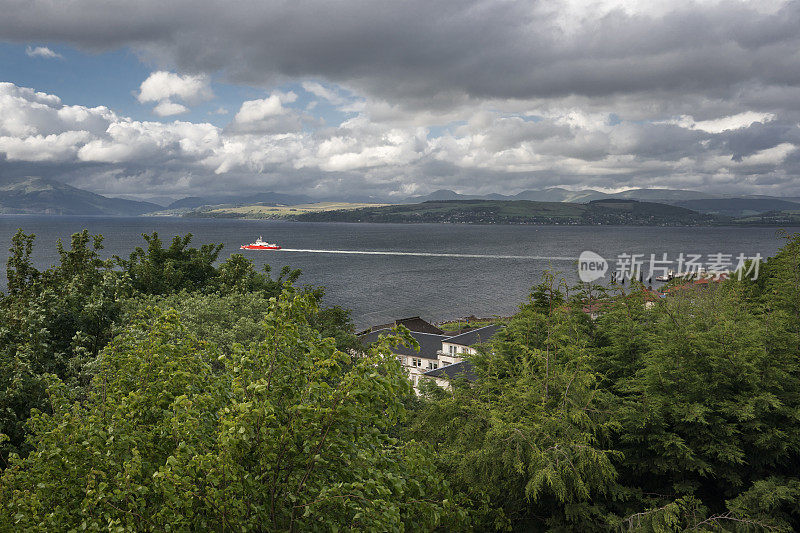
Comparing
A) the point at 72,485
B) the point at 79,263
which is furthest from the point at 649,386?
the point at 79,263

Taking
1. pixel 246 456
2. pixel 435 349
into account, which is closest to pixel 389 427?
pixel 246 456

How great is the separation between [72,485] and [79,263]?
36720 mm

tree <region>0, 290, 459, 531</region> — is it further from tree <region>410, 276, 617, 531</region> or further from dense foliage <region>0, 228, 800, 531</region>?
tree <region>410, 276, 617, 531</region>

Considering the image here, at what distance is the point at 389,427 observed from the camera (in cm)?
1278

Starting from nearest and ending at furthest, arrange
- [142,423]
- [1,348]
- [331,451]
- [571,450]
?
[331,451] → [142,423] → [571,450] → [1,348]

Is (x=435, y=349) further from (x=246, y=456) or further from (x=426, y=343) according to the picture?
(x=246, y=456)

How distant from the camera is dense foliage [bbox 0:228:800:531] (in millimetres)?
7664

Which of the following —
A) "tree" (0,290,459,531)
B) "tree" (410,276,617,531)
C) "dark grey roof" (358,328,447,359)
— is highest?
"tree" (0,290,459,531)

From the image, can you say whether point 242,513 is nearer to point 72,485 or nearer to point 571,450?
point 72,485

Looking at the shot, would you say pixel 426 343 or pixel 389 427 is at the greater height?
pixel 389 427

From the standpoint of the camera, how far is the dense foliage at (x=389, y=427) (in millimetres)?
7664

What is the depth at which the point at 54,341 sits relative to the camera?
23.4m

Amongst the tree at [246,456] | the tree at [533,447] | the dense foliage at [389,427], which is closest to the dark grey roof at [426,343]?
the dense foliage at [389,427]

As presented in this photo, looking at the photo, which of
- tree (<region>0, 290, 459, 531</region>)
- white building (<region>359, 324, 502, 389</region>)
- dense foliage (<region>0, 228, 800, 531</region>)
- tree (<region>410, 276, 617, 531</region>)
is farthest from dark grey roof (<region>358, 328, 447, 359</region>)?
tree (<region>0, 290, 459, 531</region>)
